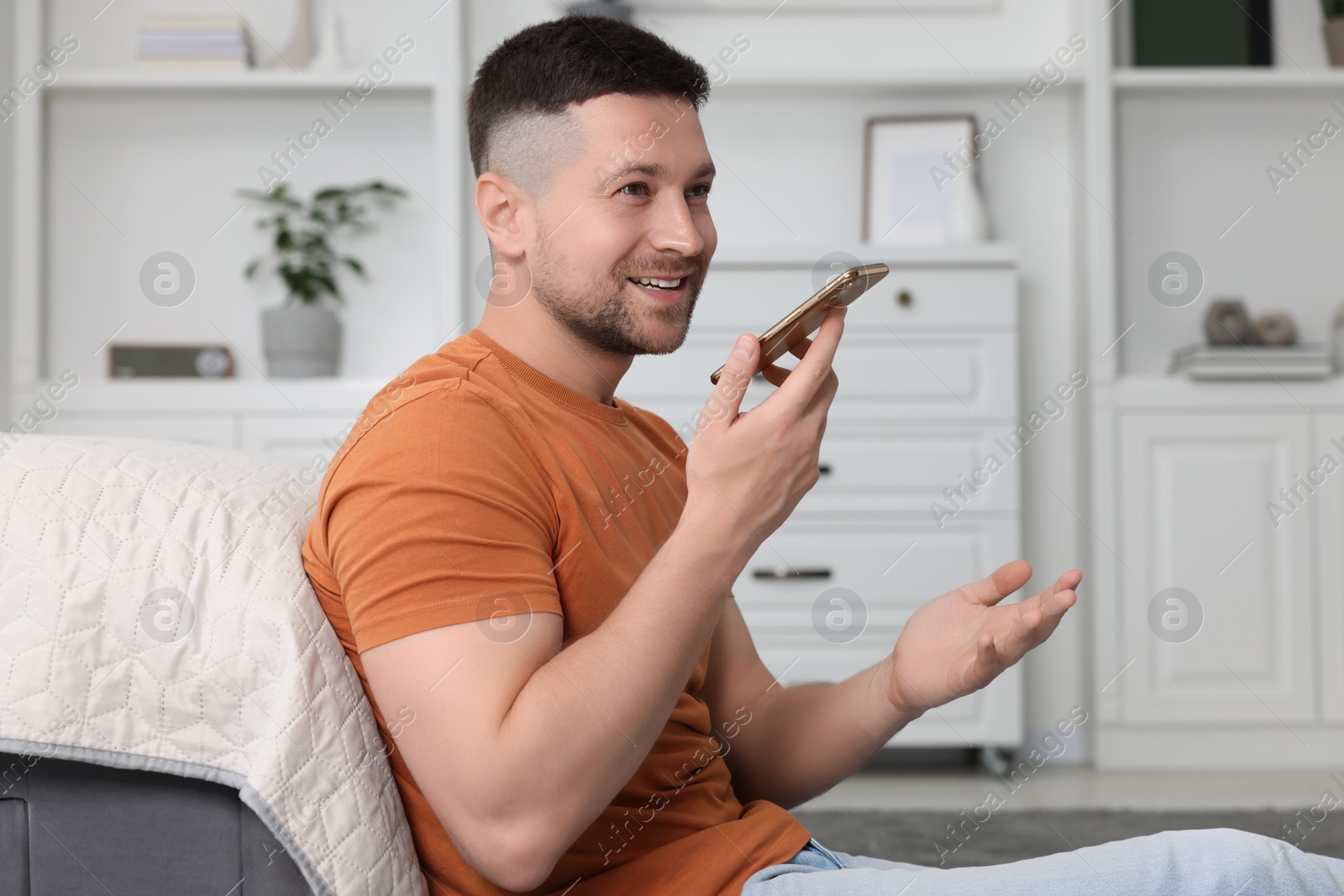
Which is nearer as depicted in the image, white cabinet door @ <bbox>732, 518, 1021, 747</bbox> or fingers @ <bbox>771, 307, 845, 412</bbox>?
fingers @ <bbox>771, 307, 845, 412</bbox>

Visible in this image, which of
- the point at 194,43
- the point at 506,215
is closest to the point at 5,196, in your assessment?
the point at 194,43

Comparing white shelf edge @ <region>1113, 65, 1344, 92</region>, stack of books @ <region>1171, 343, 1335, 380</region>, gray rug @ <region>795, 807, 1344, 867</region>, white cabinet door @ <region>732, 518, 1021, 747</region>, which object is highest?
white shelf edge @ <region>1113, 65, 1344, 92</region>

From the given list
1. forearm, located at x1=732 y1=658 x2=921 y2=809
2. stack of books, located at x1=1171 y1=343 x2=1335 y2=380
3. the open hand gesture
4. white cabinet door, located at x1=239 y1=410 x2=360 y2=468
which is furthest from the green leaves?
the open hand gesture

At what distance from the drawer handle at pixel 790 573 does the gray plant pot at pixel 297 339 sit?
51.7 inches

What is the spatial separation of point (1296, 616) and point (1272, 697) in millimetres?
220

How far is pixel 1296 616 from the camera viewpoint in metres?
2.88

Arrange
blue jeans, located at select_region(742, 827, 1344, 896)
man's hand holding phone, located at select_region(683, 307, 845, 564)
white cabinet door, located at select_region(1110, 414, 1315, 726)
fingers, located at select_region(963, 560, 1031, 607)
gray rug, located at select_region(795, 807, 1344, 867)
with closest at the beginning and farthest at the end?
blue jeans, located at select_region(742, 827, 1344, 896) < man's hand holding phone, located at select_region(683, 307, 845, 564) < fingers, located at select_region(963, 560, 1031, 607) < gray rug, located at select_region(795, 807, 1344, 867) < white cabinet door, located at select_region(1110, 414, 1315, 726)

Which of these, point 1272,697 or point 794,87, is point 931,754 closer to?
point 1272,697

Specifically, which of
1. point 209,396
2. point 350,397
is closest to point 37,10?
point 209,396

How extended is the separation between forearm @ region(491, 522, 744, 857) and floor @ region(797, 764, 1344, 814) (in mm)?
1794

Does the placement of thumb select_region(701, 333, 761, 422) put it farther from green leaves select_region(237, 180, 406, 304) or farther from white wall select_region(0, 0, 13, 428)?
white wall select_region(0, 0, 13, 428)

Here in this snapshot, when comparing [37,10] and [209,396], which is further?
[37,10]

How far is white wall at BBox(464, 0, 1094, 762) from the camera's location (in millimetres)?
3145

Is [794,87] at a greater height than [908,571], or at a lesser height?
greater
